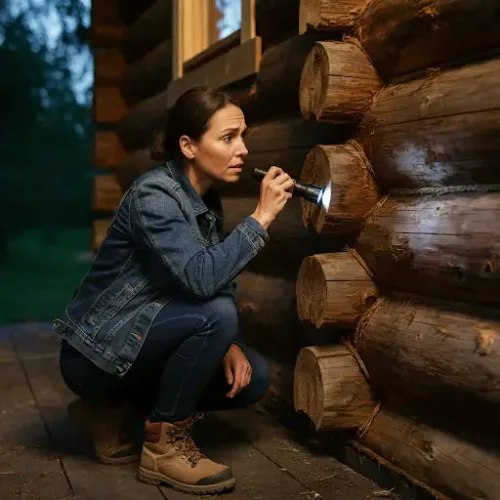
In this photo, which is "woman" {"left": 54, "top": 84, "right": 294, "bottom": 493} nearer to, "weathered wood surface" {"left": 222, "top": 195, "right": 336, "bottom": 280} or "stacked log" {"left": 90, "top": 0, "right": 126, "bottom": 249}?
"weathered wood surface" {"left": 222, "top": 195, "right": 336, "bottom": 280}

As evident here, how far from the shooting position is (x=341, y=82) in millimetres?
2697

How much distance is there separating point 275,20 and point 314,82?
723mm

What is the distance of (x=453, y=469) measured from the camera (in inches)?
90.4

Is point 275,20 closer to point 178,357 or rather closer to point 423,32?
point 423,32

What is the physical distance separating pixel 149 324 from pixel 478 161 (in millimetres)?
1115

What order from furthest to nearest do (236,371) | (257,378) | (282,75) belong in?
(282,75) → (257,378) → (236,371)

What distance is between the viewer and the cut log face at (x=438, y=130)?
7.07 ft

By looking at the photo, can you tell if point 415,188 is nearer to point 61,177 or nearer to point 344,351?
point 344,351

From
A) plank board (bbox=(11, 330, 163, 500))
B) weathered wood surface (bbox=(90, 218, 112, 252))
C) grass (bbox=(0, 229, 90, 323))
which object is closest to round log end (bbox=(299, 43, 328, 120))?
plank board (bbox=(11, 330, 163, 500))

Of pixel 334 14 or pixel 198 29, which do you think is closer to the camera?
pixel 334 14

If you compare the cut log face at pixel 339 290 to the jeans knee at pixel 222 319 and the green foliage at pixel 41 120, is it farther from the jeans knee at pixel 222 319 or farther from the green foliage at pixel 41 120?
the green foliage at pixel 41 120

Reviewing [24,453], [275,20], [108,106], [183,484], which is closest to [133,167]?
[108,106]

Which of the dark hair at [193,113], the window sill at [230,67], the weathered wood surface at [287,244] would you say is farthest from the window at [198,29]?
the dark hair at [193,113]

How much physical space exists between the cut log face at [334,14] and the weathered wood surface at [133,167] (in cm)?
272
